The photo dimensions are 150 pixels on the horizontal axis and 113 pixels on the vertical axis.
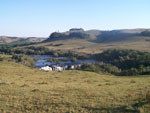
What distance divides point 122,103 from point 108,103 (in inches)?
35.3

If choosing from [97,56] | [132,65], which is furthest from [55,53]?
[132,65]

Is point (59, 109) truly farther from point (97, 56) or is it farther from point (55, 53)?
point (55, 53)

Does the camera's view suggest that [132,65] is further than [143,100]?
Yes

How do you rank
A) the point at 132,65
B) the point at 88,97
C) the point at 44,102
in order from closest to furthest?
the point at 44,102 → the point at 88,97 → the point at 132,65

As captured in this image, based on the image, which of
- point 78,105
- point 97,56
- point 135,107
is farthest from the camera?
point 97,56

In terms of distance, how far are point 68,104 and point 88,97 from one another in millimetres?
2366

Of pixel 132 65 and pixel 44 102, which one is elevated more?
Answer: pixel 44 102

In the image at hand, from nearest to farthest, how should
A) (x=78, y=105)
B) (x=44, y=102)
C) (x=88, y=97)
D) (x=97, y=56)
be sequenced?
(x=78, y=105) < (x=44, y=102) < (x=88, y=97) < (x=97, y=56)

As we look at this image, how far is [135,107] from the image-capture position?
1056 centimetres

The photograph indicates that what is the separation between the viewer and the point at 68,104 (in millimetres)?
11656

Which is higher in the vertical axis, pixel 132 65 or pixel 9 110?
pixel 9 110

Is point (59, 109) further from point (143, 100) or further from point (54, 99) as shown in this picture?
point (143, 100)

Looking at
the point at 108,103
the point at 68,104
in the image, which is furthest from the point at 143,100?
the point at 68,104

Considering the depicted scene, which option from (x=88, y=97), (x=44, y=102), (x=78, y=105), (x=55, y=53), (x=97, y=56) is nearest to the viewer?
(x=78, y=105)
